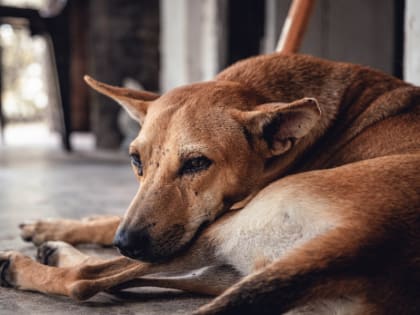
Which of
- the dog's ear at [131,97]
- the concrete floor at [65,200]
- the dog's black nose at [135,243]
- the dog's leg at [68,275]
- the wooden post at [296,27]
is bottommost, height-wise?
the concrete floor at [65,200]

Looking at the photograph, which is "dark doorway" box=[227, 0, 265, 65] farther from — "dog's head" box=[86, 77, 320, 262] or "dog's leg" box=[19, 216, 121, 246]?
"dog's head" box=[86, 77, 320, 262]

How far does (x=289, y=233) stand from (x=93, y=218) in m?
1.63

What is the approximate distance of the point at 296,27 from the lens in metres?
3.77

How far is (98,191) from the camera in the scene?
4754 mm

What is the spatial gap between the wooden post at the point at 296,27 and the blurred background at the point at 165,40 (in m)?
0.62

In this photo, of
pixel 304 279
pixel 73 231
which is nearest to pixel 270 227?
pixel 304 279

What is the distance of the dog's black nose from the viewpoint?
6.64 feet

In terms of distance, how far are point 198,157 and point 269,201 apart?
38cm

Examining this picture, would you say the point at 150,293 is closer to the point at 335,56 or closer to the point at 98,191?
the point at 98,191

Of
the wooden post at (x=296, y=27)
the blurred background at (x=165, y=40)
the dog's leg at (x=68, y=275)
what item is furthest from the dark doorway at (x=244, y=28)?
the dog's leg at (x=68, y=275)

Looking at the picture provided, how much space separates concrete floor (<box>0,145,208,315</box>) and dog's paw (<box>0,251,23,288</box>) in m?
0.06

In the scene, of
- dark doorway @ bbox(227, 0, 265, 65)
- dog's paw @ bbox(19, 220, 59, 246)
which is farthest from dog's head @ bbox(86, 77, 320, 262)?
dark doorway @ bbox(227, 0, 265, 65)

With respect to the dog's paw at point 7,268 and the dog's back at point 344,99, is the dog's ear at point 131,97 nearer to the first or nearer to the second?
the dog's back at point 344,99

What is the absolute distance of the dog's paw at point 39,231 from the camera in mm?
2920
